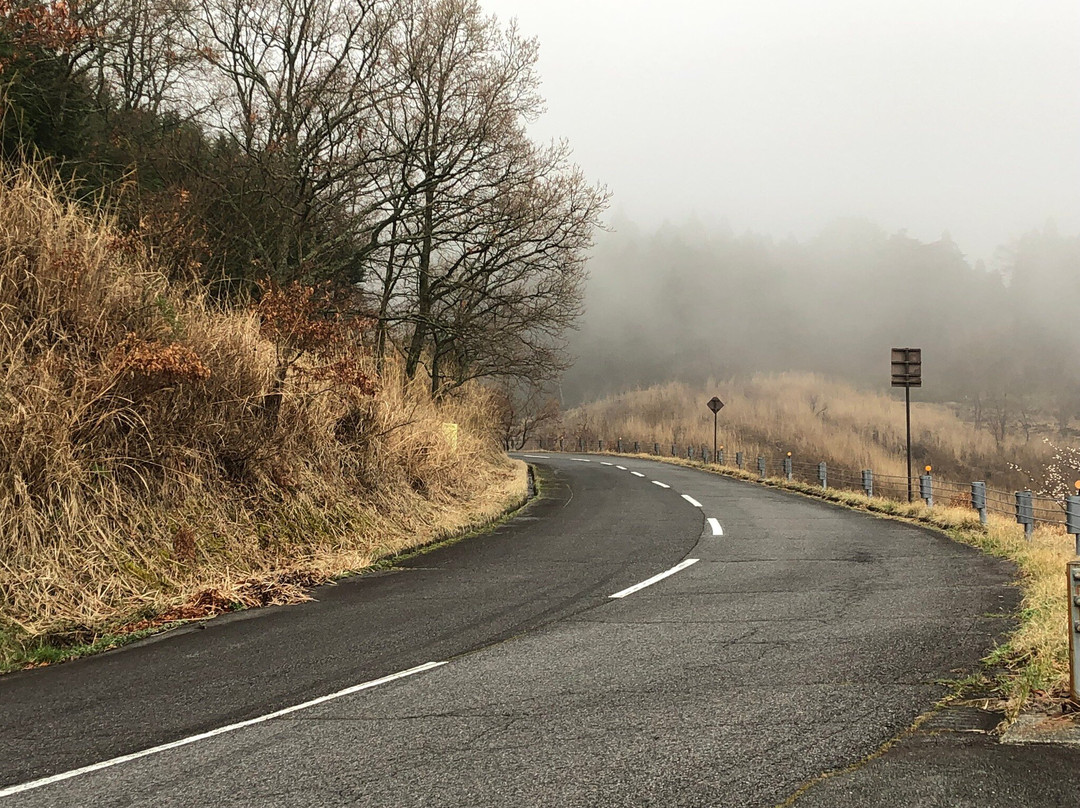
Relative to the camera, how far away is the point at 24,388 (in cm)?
807

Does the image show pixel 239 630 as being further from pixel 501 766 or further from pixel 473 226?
pixel 473 226

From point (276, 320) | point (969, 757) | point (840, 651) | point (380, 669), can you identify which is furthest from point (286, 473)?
point (969, 757)

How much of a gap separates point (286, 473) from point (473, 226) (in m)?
11.5

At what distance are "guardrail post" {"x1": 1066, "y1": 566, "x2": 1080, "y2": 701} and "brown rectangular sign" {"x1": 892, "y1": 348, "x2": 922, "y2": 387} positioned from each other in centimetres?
1804

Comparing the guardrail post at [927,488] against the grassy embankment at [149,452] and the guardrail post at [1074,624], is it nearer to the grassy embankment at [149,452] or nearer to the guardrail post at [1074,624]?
the grassy embankment at [149,452]

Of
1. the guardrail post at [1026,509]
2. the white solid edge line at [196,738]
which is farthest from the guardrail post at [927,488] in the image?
the white solid edge line at [196,738]

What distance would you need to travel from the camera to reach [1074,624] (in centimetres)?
421

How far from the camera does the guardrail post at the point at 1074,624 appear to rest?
4223 millimetres

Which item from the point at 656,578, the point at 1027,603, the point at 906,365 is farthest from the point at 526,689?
the point at 906,365

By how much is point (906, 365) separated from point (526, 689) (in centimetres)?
1907

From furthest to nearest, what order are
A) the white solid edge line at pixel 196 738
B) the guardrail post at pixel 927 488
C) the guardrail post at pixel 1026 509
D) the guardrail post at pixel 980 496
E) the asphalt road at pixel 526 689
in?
the guardrail post at pixel 927 488 < the guardrail post at pixel 980 496 < the guardrail post at pixel 1026 509 < the white solid edge line at pixel 196 738 < the asphalt road at pixel 526 689

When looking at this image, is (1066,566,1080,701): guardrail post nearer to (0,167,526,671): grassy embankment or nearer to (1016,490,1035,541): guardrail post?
(0,167,526,671): grassy embankment

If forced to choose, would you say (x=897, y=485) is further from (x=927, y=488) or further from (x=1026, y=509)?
(x=1026, y=509)

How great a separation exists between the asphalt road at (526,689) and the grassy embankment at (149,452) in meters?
0.84
